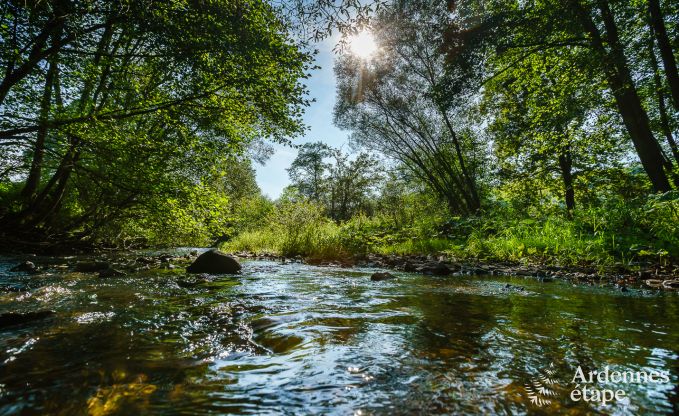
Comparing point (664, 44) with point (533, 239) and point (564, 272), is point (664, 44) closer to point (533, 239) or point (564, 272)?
point (533, 239)

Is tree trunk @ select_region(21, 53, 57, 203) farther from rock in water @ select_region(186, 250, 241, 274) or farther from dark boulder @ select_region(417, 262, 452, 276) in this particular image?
dark boulder @ select_region(417, 262, 452, 276)

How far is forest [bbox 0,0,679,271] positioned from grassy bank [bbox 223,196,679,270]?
2.2 inches

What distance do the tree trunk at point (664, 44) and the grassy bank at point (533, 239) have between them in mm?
3204

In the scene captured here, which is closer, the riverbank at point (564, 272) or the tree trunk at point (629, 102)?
the riverbank at point (564, 272)

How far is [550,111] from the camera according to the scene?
1143 cm

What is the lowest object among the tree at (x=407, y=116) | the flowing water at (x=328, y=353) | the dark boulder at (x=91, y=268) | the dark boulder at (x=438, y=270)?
the flowing water at (x=328, y=353)

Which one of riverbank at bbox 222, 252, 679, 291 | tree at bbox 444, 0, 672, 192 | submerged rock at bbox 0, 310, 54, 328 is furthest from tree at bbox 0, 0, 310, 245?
riverbank at bbox 222, 252, 679, 291

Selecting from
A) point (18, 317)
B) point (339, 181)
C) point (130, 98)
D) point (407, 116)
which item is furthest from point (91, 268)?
point (339, 181)

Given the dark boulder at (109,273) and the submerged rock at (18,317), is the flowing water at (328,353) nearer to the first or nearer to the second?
the submerged rock at (18,317)

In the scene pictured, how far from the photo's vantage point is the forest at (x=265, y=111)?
6.72 m

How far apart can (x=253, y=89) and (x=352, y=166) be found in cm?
3120

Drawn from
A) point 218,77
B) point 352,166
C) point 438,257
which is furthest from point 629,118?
point 352,166

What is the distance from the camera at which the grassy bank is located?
6992mm

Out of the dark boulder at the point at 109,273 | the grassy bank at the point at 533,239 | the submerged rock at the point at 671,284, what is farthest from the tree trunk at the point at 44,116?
the submerged rock at the point at 671,284
